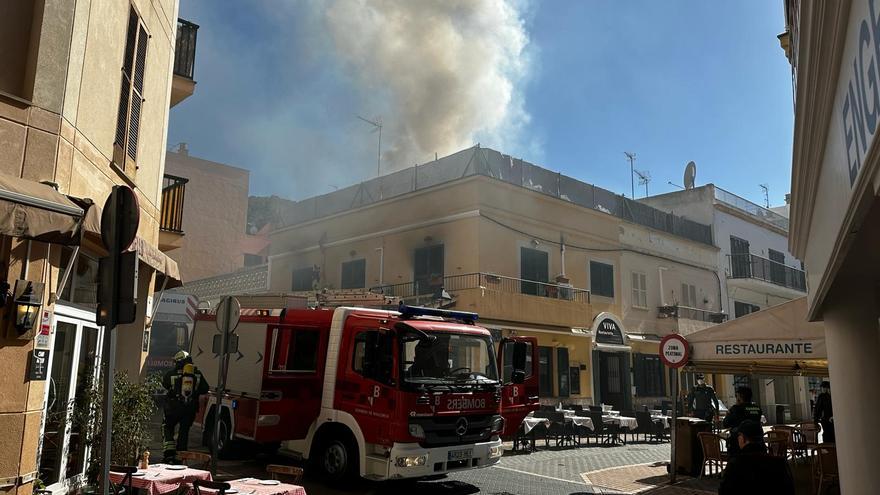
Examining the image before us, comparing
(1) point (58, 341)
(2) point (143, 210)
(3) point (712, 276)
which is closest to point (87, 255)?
(1) point (58, 341)

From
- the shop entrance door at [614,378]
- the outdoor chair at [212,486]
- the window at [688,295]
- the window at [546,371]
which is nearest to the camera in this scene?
the outdoor chair at [212,486]

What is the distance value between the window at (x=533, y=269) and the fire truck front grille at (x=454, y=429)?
12.2 metres

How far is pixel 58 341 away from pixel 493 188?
50.2ft

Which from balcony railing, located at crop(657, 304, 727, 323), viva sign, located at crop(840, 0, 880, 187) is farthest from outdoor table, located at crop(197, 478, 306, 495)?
balcony railing, located at crop(657, 304, 727, 323)

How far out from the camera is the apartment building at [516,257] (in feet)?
66.7

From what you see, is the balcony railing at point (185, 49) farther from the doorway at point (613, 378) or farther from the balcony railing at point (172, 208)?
the doorway at point (613, 378)

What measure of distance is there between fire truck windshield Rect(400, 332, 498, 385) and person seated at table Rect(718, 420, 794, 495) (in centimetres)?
439

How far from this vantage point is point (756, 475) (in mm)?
4527

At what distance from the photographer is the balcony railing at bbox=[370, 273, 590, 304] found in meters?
19.6

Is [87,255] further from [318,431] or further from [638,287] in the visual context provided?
[638,287]

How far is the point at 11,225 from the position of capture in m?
4.95

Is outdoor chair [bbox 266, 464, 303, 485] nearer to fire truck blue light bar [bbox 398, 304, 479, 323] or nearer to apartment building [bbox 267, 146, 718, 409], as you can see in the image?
fire truck blue light bar [bbox 398, 304, 479, 323]

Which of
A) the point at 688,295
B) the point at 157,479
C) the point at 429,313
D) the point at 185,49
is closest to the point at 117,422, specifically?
the point at 157,479

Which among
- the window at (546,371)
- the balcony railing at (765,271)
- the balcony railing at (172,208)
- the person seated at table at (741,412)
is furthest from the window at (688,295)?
the balcony railing at (172,208)
